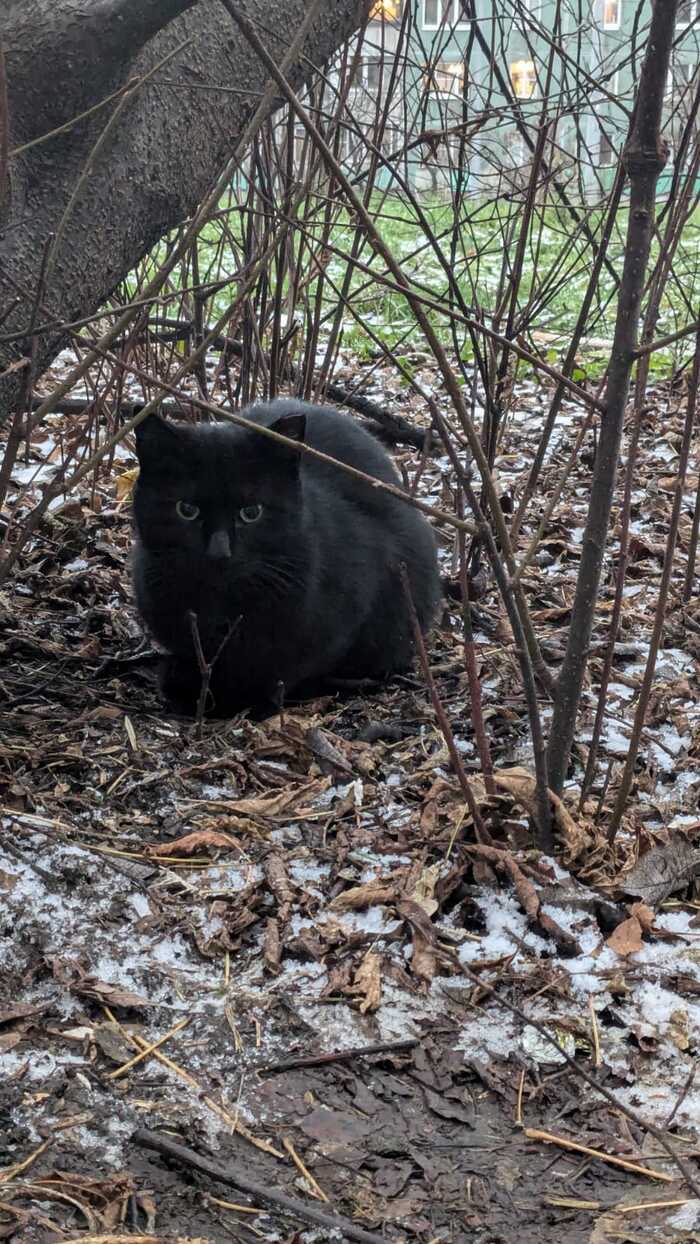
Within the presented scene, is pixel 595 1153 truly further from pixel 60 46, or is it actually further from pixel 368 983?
pixel 60 46

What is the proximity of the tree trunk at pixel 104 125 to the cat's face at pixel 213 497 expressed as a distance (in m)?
0.40

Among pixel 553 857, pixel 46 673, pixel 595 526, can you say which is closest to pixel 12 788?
pixel 46 673

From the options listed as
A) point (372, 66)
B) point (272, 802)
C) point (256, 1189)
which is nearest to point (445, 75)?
point (372, 66)

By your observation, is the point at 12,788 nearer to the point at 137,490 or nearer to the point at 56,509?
the point at 137,490

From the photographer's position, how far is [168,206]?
2.98 meters

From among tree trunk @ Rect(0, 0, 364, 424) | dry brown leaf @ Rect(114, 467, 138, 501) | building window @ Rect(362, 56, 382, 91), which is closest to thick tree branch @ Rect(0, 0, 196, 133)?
tree trunk @ Rect(0, 0, 364, 424)

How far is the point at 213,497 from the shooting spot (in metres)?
3.13

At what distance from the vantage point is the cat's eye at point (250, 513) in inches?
125

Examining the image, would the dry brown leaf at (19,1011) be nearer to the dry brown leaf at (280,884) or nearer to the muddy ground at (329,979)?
the muddy ground at (329,979)

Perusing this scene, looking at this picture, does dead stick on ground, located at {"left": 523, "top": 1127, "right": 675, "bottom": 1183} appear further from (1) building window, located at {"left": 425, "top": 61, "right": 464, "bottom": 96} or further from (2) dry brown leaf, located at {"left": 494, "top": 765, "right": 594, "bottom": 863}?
(1) building window, located at {"left": 425, "top": 61, "right": 464, "bottom": 96}

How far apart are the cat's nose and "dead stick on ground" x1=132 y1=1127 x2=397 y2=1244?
61.5 inches

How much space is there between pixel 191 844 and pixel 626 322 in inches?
53.6

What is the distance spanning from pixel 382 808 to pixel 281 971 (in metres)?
0.61

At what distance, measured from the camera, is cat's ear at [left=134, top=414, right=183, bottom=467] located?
3.11 meters
